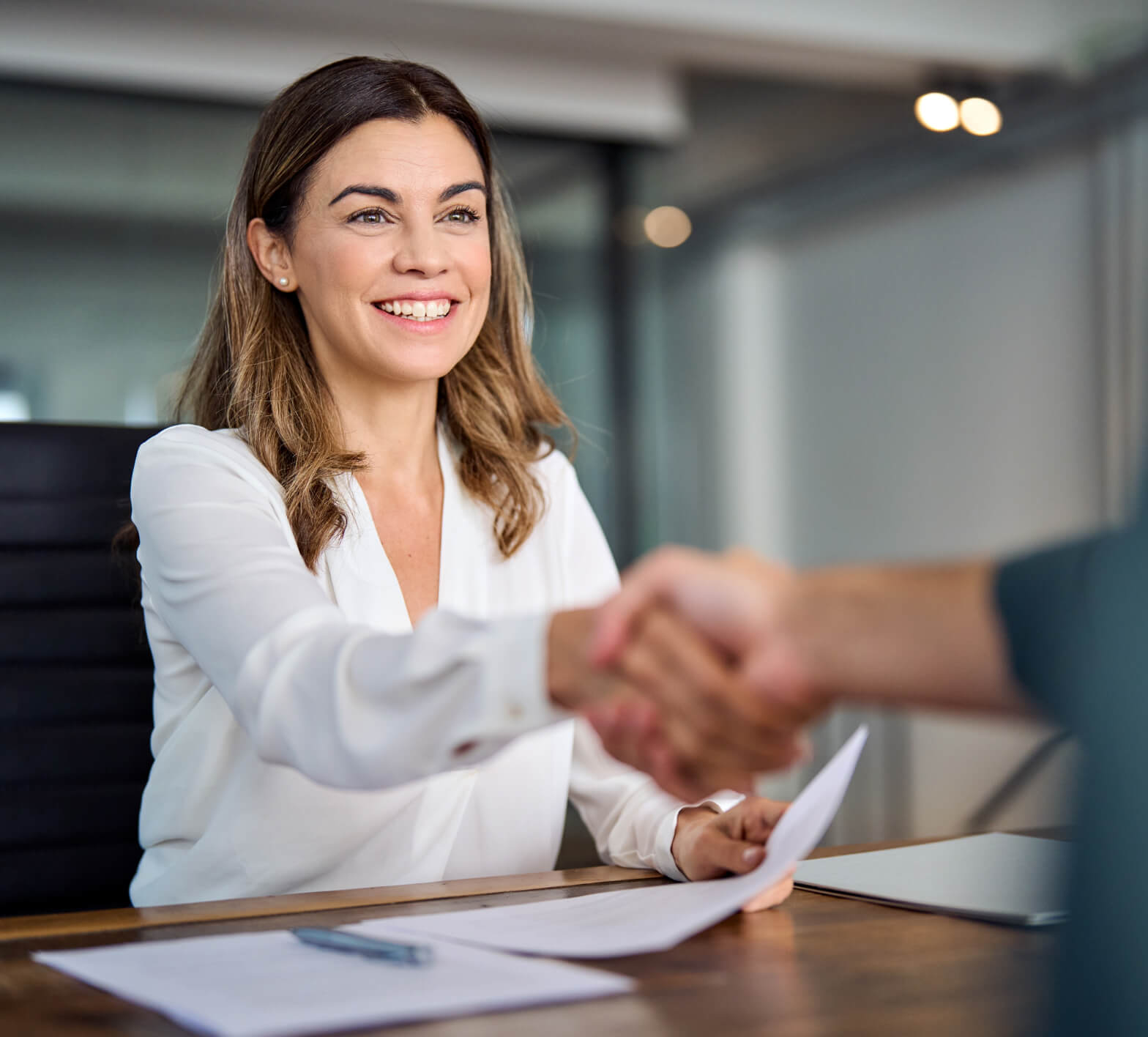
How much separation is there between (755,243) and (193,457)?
5173mm

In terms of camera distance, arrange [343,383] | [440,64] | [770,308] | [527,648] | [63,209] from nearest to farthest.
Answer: [527,648], [343,383], [63,209], [440,64], [770,308]

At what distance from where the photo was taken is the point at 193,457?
1421 mm

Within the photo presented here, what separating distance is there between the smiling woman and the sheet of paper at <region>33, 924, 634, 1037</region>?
19 centimetres

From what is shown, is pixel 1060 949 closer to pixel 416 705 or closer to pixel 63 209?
pixel 416 705

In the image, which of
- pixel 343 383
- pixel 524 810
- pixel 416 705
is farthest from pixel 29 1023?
pixel 343 383

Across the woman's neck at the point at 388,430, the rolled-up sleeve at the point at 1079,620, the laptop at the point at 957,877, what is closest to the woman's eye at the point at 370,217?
the woman's neck at the point at 388,430

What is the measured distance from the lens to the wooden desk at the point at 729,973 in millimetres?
757

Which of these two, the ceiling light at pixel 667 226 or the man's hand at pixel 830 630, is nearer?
the man's hand at pixel 830 630

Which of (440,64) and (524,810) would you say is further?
(440,64)

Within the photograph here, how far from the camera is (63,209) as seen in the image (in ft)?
14.0

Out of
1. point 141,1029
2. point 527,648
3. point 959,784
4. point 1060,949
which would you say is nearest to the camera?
point 1060,949

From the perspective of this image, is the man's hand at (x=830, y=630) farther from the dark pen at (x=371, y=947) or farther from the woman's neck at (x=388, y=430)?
the woman's neck at (x=388, y=430)

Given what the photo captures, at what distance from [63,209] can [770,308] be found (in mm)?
3299

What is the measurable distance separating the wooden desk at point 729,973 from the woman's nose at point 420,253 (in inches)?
30.9
